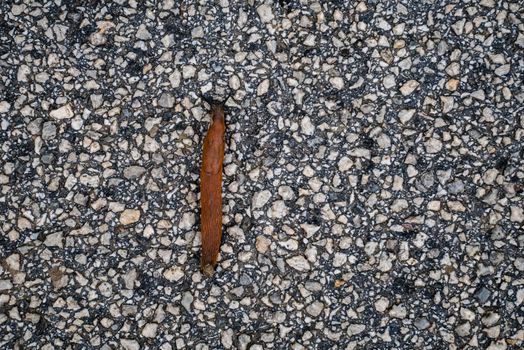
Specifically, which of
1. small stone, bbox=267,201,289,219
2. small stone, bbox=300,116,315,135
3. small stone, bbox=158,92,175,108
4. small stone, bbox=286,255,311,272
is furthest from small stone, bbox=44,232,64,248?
small stone, bbox=300,116,315,135

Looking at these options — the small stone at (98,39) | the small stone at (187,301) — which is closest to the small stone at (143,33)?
the small stone at (98,39)

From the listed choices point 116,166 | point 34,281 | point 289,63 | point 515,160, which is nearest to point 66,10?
Answer: point 116,166

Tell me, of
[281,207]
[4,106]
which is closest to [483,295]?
[281,207]

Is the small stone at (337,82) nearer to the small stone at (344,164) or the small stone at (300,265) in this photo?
the small stone at (344,164)

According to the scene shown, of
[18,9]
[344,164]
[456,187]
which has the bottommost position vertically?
[456,187]

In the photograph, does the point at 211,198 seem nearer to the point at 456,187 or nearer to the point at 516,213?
the point at 456,187

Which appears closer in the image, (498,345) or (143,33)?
(498,345)

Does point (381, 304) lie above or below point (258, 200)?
below
